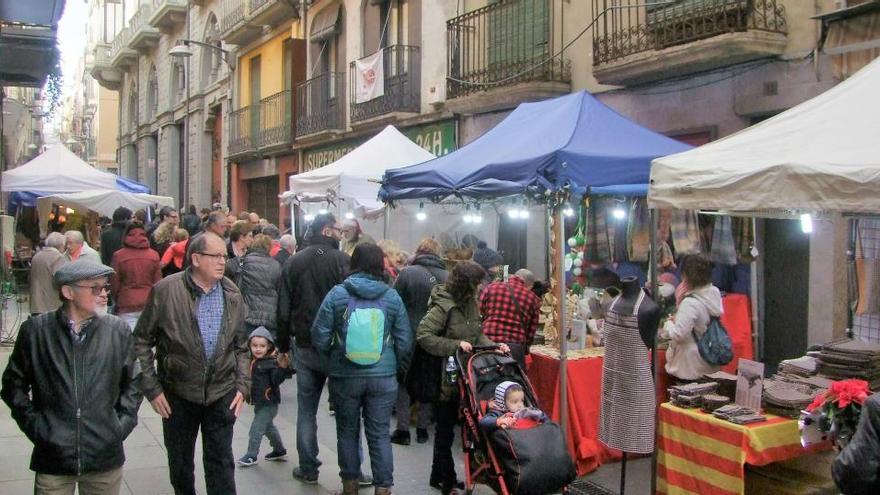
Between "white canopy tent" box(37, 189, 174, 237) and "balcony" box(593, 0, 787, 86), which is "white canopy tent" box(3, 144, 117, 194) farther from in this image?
"balcony" box(593, 0, 787, 86)

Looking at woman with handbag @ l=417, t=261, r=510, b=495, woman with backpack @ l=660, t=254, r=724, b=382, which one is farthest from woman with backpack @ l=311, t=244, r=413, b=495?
woman with backpack @ l=660, t=254, r=724, b=382

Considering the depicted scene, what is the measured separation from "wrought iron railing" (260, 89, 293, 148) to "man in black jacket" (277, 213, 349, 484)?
1482 cm

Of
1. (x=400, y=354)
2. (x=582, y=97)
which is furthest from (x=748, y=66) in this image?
(x=400, y=354)

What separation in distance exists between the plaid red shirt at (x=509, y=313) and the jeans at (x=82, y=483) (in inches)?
122

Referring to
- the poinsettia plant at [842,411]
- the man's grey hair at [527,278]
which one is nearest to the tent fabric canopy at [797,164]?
the poinsettia plant at [842,411]

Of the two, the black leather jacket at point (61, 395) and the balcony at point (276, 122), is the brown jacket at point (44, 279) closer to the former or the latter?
the black leather jacket at point (61, 395)

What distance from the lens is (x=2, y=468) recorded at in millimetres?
6230

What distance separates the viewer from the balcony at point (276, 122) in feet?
69.6

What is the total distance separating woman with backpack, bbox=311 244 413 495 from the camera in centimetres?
537

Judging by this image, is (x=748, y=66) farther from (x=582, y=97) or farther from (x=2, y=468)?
(x=2, y=468)

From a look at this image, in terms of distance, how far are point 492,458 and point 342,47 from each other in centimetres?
1570

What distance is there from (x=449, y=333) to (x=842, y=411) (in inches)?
103

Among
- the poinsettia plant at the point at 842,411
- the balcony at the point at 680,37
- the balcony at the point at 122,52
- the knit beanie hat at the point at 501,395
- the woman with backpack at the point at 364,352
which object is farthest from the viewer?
the balcony at the point at 122,52

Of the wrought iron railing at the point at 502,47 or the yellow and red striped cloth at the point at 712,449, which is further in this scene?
the wrought iron railing at the point at 502,47
